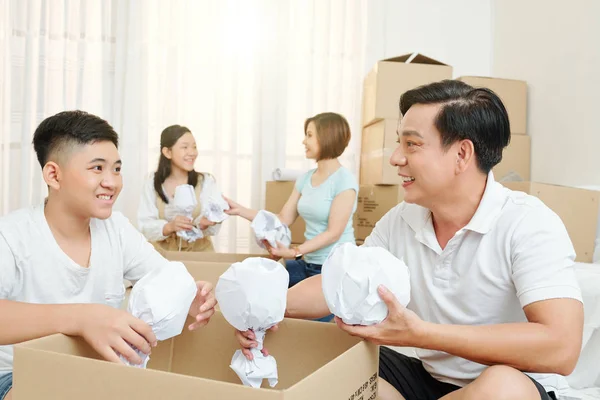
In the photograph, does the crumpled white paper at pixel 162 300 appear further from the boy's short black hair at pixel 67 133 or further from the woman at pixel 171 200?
the woman at pixel 171 200

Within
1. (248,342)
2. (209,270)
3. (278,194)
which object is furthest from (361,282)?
(278,194)

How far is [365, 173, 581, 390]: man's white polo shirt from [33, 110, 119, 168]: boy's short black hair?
2.34 feet

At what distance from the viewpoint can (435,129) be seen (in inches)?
46.4

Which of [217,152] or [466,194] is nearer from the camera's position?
[466,194]

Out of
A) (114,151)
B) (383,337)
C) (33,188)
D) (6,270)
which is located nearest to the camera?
(383,337)

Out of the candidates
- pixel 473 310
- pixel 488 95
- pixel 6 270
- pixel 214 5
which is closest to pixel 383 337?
pixel 473 310

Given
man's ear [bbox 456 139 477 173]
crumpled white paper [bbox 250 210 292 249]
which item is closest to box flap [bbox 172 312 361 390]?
man's ear [bbox 456 139 477 173]

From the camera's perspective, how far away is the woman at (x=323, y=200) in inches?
95.3

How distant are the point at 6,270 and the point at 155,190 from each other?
1500 millimetres

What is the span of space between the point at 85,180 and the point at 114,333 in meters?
0.48

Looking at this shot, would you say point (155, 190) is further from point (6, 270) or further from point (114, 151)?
point (6, 270)

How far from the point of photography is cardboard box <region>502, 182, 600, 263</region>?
7.10ft

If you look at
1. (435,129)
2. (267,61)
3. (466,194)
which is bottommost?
(466,194)

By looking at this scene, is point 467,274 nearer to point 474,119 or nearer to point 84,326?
point 474,119
